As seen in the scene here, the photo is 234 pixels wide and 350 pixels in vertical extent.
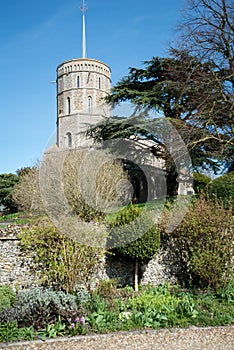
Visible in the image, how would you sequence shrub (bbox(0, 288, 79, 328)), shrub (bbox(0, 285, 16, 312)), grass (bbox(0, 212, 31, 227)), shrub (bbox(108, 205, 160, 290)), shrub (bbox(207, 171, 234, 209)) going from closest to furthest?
shrub (bbox(0, 288, 79, 328)), shrub (bbox(0, 285, 16, 312)), shrub (bbox(108, 205, 160, 290)), shrub (bbox(207, 171, 234, 209)), grass (bbox(0, 212, 31, 227))

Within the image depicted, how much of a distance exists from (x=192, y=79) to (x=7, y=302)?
32.4ft

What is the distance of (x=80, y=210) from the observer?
11.4 metres

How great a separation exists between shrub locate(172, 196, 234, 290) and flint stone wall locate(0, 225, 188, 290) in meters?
0.66

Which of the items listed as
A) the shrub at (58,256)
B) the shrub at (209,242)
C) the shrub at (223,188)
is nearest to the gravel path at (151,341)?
the shrub at (209,242)

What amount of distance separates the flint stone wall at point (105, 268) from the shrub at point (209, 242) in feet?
2.18

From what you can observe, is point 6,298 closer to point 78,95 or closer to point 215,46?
point 215,46

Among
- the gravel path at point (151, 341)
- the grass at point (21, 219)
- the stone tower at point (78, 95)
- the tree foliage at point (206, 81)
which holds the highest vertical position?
the stone tower at point (78, 95)

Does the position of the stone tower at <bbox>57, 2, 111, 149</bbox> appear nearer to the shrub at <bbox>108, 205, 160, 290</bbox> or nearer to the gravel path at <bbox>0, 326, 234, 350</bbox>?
the shrub at <bbox>108, 205, 160, 290</bbox>

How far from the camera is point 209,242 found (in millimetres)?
6832

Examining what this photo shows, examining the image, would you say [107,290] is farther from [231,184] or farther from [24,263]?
[231,184]

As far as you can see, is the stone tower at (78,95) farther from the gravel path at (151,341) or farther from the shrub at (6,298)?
the gravel path at (151,341)

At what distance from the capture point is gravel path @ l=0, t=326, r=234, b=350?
442 cm

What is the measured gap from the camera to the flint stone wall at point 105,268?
7.07 metres

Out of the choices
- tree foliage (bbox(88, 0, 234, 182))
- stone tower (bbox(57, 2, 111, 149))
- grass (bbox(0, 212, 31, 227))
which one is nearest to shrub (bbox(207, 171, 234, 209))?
tree foliage (bbox(88, 0, 234, 182))
